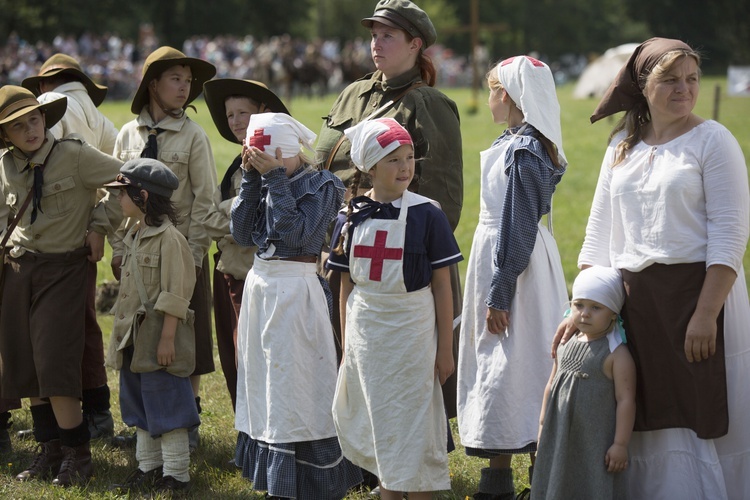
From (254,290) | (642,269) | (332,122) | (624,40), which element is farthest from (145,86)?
(624,40)

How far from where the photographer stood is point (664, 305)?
395 centimetres

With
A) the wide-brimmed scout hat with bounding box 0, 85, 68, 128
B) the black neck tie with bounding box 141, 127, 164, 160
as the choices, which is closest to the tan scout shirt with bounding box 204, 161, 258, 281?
the black neck tie with bounding box 141, 127, 164, 160

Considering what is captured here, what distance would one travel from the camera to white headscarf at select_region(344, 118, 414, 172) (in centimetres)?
416

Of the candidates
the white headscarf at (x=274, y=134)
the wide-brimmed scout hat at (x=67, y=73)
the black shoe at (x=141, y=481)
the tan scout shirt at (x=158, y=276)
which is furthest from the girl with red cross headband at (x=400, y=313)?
the wide-brimmed scout hat at (x=67, y=73)

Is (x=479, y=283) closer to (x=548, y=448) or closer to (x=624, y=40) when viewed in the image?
(x=548, y=448)

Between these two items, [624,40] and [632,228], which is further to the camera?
[624,40]

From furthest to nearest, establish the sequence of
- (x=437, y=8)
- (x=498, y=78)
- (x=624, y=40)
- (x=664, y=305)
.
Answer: (x=624, y=40), (x=437, y=8), (x=498, y=78), (x=664, y=305)

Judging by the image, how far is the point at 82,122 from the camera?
20.7 feet

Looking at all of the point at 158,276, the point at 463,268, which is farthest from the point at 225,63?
the point at 158,276

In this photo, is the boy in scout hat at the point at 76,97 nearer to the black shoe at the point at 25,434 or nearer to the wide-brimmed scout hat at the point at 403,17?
the black shoe at the point at 25,434

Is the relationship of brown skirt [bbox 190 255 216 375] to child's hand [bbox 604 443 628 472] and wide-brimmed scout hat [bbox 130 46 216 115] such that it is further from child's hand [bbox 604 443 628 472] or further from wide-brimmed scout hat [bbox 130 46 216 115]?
child's hand [bbox 604 443 628 472]

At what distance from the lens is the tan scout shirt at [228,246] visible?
5312 mm

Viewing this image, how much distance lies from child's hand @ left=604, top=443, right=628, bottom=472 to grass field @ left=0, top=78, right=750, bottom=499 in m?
1.04

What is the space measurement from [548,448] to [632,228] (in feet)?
3.16
